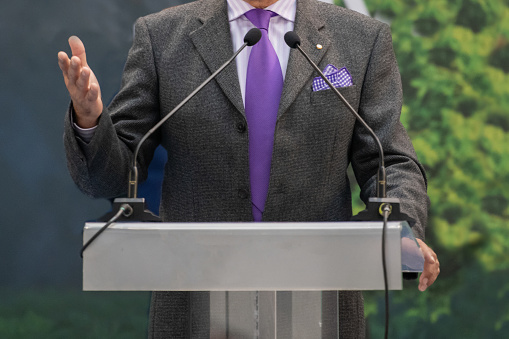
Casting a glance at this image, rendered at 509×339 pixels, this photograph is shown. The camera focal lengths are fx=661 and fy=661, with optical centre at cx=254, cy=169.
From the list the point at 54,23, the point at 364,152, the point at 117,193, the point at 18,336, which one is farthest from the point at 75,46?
the point at 18,336

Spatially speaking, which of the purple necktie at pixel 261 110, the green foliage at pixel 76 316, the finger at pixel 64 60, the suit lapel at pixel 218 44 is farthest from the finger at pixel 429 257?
the green foliage at pixel 76 316

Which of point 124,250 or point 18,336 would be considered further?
point 18,336

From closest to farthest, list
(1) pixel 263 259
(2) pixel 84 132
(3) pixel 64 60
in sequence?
(1) pixel 263 259, (3) pixel 64 60, (2) pixel 84 132

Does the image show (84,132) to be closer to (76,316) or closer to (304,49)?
(304,49)

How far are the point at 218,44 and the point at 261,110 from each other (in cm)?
20

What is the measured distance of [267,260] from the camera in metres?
0.87

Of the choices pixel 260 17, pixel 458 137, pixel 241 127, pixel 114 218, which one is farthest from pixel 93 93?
pixel 458 137

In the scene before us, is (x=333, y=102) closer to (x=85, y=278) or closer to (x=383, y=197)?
(x=383, y=197)

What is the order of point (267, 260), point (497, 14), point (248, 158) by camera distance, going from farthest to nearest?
point (497, 14) < point (248, 158) < point (267, 260)

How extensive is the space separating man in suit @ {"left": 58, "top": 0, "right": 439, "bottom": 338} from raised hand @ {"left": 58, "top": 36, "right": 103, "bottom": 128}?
21 cm

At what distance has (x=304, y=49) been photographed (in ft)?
5.08

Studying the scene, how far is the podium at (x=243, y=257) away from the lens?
868mm

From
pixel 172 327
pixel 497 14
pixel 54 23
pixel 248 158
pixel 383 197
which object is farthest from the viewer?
pixel 497 14

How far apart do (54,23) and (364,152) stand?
134 centimetres
